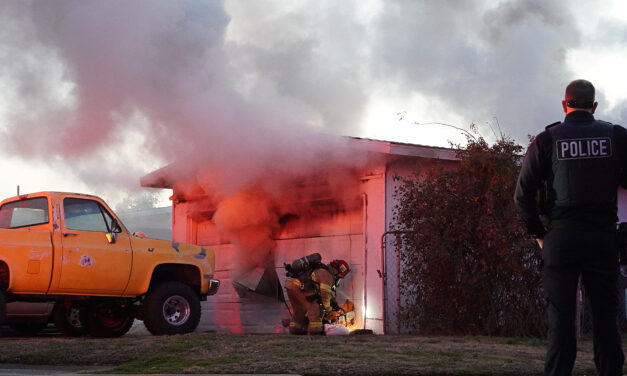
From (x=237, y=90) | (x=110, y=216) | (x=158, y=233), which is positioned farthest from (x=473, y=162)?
(x=158, y=233)

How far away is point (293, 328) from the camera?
13203 millimetres

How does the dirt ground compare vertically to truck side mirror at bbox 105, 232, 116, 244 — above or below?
below

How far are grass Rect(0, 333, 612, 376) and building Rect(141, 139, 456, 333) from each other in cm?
455

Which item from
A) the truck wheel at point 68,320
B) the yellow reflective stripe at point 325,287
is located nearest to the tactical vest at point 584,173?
the yellow reflective stripe at point 325,287

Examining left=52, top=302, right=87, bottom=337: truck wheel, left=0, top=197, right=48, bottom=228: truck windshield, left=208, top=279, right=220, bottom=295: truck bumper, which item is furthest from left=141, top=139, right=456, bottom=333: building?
left=0, top=197, right=48, bottom=228: truck windshield

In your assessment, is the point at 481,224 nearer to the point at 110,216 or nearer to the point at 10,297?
the point at 110,216

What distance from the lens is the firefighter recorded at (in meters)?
13.1

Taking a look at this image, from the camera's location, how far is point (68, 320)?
508 inches

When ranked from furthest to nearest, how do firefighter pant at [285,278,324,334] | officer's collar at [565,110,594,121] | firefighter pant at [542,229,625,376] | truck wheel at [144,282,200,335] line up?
firefighter pant at [285,278,324,334] < truck wheel at [144,282,200,335] < officer's collar at [565,110,594,121] < firefighter pant at [542,229,625,376]

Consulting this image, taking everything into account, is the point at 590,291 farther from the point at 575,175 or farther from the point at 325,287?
the point at 325,287

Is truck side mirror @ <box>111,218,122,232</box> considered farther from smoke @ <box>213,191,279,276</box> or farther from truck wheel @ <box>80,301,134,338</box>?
smoke @ <box>213,191,279,276</box>

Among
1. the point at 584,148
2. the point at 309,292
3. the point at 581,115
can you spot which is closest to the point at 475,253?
the point at 309,292

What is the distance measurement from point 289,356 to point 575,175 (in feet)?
Answer: 11.1

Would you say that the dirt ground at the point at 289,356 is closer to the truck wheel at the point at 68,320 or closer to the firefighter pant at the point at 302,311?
the firefighter pant at the point at 302,311
